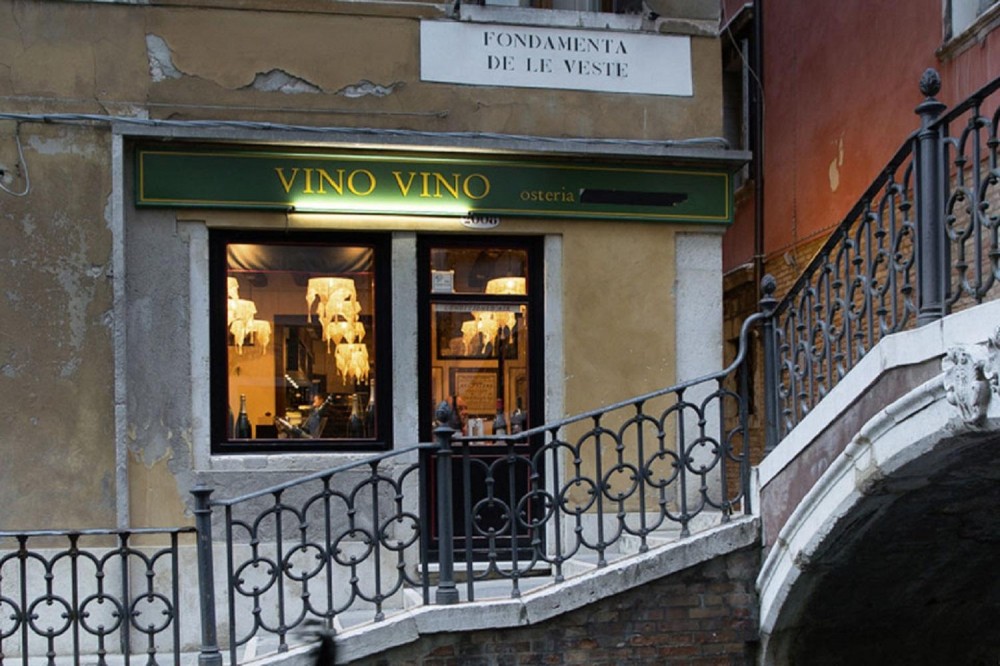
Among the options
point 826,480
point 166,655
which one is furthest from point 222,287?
point 826,480

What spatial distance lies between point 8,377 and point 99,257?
943mm

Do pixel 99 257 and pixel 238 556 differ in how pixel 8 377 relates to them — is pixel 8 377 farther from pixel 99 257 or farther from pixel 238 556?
pixel 238 556

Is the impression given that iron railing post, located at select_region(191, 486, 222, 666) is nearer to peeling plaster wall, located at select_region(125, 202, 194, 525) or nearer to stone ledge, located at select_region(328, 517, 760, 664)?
stone ledge, located at select_region(328, 517, 760, 664)

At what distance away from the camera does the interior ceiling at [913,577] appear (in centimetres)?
543

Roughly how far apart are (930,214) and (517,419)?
3.78 metres

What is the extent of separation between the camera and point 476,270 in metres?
8.01

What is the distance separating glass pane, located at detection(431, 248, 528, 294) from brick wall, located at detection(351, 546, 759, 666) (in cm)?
268

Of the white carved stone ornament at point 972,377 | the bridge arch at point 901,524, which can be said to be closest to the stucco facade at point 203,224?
the bridge arch at point 901,524

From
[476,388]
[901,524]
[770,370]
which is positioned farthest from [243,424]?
[901,524]

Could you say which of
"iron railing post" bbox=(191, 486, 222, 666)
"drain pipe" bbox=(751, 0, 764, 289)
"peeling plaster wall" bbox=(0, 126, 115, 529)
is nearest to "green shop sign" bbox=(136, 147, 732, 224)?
"peeling plaster wall" bbox=(0, 126, 115, 529)

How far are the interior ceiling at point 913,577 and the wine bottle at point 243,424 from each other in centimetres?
369

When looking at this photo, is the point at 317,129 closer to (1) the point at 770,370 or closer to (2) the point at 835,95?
(1) the point at 770,370

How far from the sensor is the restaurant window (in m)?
7.65

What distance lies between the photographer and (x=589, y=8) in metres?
8.35
